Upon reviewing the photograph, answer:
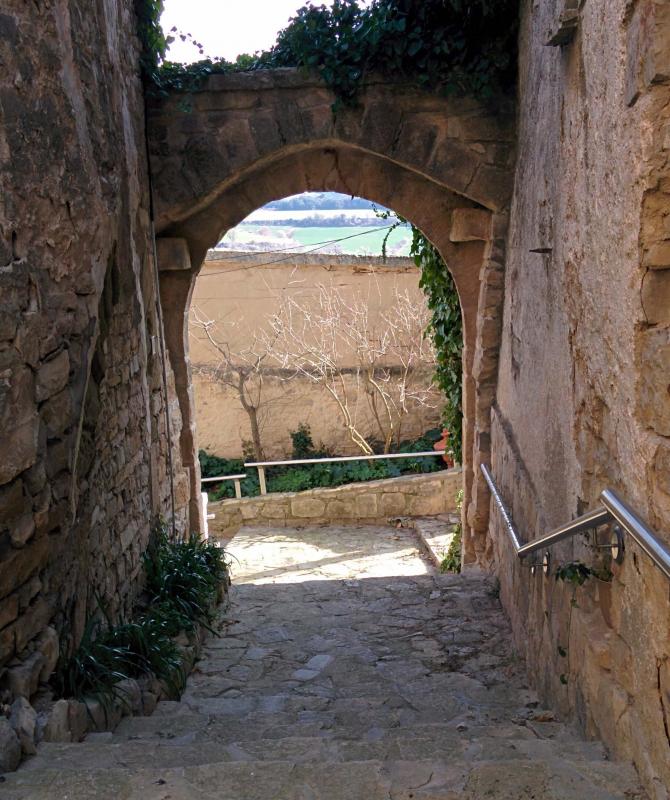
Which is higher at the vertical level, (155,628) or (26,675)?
(26,675)

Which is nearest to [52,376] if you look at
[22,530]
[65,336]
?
[65,336]

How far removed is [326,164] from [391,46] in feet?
3.25

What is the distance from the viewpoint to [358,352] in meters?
10.5

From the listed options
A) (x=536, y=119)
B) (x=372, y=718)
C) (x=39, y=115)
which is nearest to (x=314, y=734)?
(x=372, y=718)

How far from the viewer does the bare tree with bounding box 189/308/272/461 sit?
1035cm

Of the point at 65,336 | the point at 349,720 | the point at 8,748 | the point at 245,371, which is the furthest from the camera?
the point at 245,371

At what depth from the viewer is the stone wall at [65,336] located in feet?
8.61

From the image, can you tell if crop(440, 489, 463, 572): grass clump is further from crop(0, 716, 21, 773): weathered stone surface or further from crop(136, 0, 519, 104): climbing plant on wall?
crop(0, 716, 21, 773): weathered stone surface

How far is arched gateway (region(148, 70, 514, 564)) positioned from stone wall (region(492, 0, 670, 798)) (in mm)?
923

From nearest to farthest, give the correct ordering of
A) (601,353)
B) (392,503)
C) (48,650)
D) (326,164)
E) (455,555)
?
(601,353)
(48,650)
(326,164)
(455,555)
(392,503)

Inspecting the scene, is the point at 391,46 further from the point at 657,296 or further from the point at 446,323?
the point at 657,296

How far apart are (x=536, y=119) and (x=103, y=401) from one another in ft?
8.45

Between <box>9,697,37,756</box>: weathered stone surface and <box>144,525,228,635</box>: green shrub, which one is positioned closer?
<box>9,697,37,756</box>: weathered stone surface

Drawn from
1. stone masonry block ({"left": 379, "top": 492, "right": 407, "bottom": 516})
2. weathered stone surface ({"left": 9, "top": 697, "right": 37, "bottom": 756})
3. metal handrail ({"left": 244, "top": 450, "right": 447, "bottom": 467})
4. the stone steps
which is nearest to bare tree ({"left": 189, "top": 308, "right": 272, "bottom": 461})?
metal handrail ({"left": 244, "top": 450, "right": 447, "bottom": 467})
